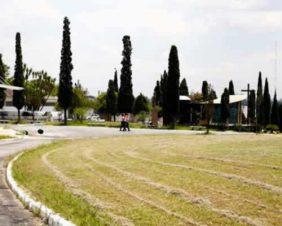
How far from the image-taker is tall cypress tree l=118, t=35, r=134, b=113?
80938 mm

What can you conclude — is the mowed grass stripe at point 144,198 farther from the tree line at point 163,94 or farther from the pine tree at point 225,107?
the pine tree at point 225,107

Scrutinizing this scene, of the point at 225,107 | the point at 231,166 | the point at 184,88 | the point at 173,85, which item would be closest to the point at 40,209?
the point at 231,166

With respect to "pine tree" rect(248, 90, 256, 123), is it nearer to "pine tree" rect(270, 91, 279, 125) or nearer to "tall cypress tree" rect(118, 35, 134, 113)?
"pine tree" rect(270, 91, 279, 125)

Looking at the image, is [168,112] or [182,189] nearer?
[182,189]

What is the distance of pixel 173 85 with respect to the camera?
73562mm

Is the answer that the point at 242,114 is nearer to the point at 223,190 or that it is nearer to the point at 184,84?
the point at 184,84

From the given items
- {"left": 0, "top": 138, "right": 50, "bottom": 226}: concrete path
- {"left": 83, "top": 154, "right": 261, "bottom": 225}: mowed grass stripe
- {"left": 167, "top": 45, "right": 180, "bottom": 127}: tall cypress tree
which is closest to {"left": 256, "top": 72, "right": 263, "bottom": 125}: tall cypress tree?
{"left": 167, "top": 45, "right": 180, "bottom": 127}: tall cypress tree

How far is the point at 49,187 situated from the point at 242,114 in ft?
275

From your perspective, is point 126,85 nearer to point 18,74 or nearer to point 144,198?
point 18,74

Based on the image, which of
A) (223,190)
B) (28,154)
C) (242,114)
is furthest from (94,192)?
(242,114)

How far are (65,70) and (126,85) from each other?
8.69m

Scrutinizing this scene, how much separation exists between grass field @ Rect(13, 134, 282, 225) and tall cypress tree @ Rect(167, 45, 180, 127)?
49.6 metres

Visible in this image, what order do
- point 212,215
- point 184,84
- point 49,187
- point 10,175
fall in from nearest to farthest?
point 212,215 → point 49,187 → point 10,175 → point 184,84

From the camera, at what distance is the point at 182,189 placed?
45.8 ft
